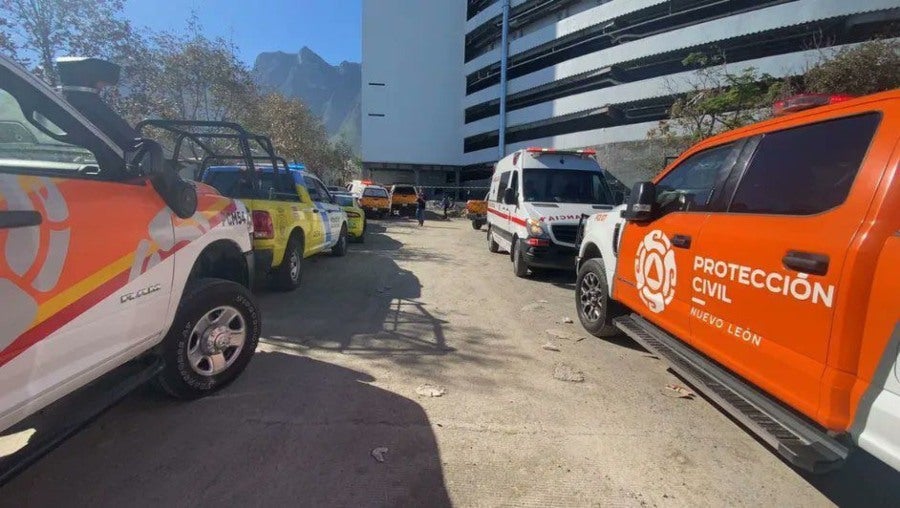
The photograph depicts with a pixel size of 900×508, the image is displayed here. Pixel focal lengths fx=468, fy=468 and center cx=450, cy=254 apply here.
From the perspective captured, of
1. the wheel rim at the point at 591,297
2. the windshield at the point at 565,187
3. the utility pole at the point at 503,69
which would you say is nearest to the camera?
the wheel rim at the point at 591,297

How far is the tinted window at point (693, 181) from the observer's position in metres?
3.43

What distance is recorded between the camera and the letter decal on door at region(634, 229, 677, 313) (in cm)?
354

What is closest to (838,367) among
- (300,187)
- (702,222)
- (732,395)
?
(732,395)

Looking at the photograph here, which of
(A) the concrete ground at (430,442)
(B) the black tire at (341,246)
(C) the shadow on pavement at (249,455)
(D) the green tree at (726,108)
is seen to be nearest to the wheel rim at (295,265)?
(A) the concrete ground at (430,442)

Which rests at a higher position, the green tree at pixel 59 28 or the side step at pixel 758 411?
the green tree at pixel 59 28

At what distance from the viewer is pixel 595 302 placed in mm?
5199

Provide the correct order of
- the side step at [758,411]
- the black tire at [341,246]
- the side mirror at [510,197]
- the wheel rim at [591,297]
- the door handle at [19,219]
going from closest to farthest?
the door handle at [19,219] < the side step at [758,411] < the wheel rim at [591,297] < the side mirror at [510,197] < the black tire at [341,246]

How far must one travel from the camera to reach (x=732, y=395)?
2838 mm

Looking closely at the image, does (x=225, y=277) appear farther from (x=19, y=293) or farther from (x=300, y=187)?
(x=300, y=187)

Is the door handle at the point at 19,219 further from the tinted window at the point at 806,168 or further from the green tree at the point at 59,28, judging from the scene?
the green tree at the point at 59,28

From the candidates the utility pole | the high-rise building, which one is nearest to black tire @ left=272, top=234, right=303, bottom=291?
the high-rise building

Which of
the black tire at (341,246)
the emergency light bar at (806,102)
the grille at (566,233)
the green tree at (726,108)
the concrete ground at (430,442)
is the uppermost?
the green tree at (726,108)

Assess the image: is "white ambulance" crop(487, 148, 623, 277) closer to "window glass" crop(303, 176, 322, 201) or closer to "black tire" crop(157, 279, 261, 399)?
"window glass" crop(303, 176, 322, 201)

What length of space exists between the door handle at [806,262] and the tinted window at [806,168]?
0.28 meters
